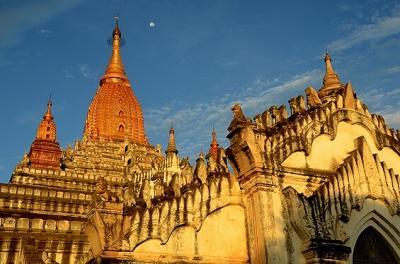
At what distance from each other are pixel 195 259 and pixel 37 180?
34216 millimetres

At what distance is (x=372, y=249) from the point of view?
1666cm

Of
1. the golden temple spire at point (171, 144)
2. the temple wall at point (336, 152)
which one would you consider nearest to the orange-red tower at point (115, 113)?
the golden temple spire at point (171, 144)

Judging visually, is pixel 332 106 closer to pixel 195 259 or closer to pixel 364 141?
pixel 364 141

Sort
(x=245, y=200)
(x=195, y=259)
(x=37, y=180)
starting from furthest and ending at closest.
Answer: (x=37, y=180), (x=245, y=200), (x=195, y=259)

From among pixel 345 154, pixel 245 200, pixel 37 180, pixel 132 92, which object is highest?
pixel 132 92

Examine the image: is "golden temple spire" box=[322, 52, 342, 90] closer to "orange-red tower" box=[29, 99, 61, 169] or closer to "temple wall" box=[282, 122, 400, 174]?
"temple wall" box=[282, 122, 400, 174]

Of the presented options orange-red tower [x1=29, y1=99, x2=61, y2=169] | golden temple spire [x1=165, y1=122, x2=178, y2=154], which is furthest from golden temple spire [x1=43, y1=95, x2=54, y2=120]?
golden temple spire [x1=165, y1=122, x2=178, y2=154]

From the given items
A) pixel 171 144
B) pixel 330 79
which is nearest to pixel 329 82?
pixel 330 79

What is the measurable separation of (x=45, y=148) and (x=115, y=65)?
24.0 metres

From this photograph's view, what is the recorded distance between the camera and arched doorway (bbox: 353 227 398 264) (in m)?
16.3

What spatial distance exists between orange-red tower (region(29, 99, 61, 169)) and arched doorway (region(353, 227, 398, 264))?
185ft

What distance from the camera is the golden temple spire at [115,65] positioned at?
8740 centimetres

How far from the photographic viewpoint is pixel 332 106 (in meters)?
18.2

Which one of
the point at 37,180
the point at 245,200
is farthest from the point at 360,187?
the point at 37,180
